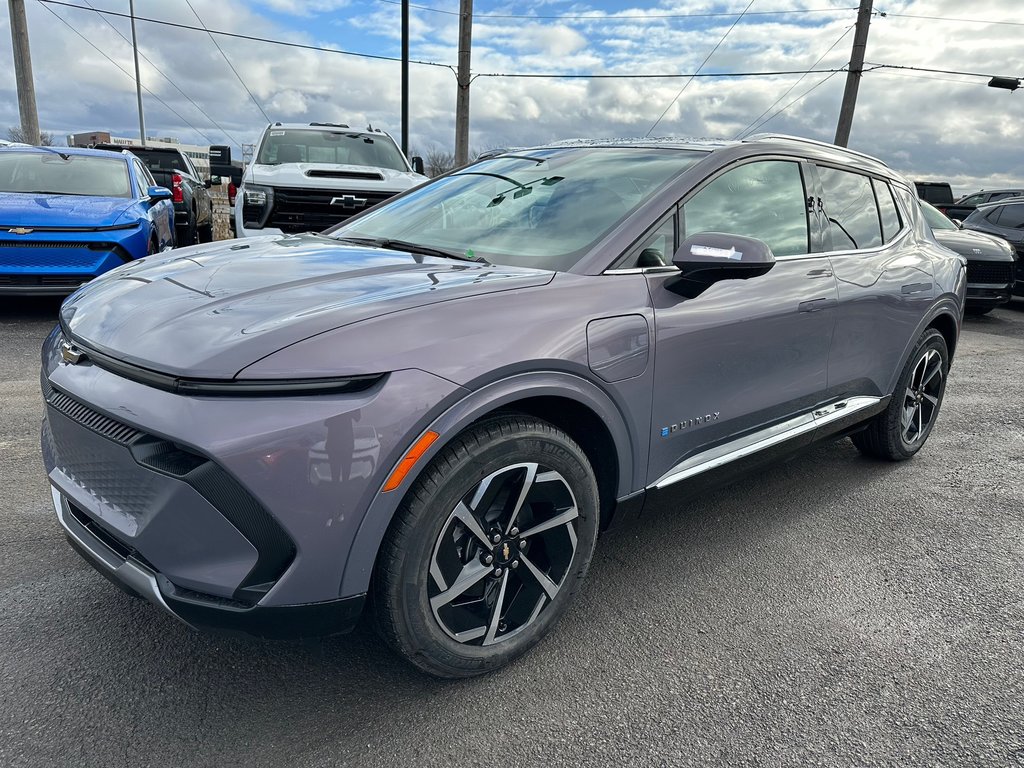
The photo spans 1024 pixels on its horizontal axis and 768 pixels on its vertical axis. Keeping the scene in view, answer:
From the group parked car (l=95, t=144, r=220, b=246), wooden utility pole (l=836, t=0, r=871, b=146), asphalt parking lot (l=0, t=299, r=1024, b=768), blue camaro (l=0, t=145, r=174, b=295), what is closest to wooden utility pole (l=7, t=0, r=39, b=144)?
parked car (l=95, t=144, r=220, b=246)

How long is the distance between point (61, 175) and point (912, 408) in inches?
313

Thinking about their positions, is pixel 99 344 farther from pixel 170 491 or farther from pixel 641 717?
pixel 641 717

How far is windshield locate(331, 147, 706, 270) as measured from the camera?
2.63m

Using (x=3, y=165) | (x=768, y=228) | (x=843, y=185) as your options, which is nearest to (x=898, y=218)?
(x=843, y=185)

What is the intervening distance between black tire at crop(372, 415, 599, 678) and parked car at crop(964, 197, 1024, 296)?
12027 mm

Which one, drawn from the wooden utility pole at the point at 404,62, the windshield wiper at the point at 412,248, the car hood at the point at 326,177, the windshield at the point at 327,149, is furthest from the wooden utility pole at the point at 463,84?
the windshield wiper at the point at 412,248

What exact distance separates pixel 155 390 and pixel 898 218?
376 cm

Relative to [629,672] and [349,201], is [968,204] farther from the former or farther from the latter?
[629,672]

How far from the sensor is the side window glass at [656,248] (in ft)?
8.25

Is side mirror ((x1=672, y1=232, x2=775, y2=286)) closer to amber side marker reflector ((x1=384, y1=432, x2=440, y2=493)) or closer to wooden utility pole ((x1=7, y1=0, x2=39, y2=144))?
amber side marker reflector ((x1=384, y1=432, x2=440, y2=493))

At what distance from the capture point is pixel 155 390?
5.90ft

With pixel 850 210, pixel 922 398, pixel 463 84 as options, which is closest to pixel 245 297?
pixel 850 210

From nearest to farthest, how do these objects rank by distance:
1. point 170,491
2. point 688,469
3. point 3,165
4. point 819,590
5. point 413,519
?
point 170,491 < point 413,519 < point 688,469 < point 819,590 < point 3,165

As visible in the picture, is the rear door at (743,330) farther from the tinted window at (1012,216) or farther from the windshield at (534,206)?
the tinted window at (1012,216)
